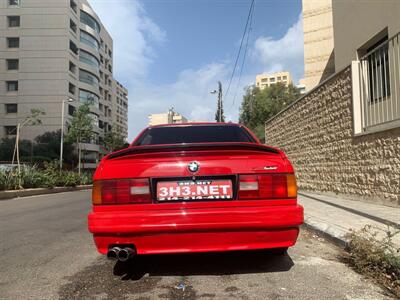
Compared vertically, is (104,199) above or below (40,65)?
below

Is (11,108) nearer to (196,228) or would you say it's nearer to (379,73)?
(379,73)

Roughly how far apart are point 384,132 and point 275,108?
29498 millimetres

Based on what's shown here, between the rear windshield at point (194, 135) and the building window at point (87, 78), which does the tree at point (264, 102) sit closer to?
the rear windshield at point (194, 135)

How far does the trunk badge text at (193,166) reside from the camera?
3445 millimetres

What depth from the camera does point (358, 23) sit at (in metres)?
12.3

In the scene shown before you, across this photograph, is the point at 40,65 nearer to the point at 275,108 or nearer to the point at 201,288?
the point at 275,108

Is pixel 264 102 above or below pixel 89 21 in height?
below

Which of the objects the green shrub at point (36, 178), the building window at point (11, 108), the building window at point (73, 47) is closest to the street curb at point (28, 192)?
the green shrub at point (36, 178)

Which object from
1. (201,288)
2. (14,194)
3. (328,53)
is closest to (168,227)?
(201,288)

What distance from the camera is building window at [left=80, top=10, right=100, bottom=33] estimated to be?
61.7m

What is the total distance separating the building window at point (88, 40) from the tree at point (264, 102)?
117ft

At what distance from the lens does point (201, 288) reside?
3.43 meters

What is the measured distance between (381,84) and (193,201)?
24.1 feet

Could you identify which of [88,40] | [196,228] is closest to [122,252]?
[196,228]
